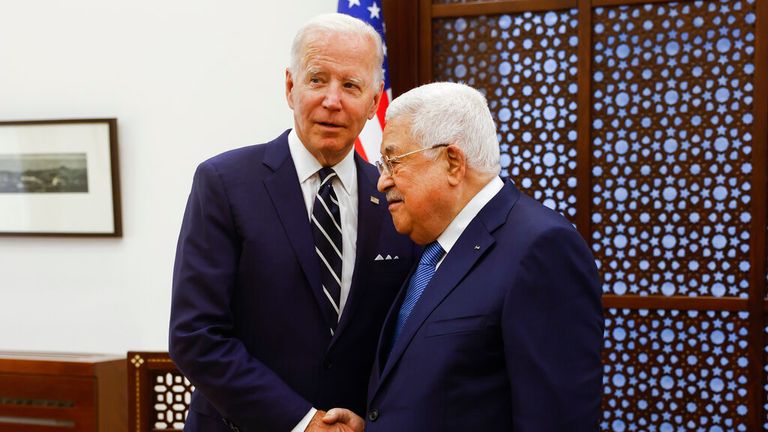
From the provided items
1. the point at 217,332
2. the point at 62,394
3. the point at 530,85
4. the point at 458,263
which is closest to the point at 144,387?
the point at 62,394

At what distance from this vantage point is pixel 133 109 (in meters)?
3.77

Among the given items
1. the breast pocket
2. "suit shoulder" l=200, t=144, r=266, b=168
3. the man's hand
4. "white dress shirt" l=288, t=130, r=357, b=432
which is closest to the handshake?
the man's hand

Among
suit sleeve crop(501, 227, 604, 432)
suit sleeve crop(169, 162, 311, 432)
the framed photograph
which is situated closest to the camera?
suit sleeve crop(501, 227, 604, 432)

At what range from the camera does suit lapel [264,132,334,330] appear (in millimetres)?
1681

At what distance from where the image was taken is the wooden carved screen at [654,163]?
3.10 meters

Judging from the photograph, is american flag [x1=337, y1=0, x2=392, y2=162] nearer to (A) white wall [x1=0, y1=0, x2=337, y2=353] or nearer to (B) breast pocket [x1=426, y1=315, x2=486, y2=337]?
(A) white wall [x1=0, y1=0, x2=337, y2=353]

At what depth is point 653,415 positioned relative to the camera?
326 centimetres

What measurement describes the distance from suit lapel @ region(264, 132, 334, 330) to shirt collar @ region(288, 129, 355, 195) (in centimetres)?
2

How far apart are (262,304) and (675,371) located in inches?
90.7

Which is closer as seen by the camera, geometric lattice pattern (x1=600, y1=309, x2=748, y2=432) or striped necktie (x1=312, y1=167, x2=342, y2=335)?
striped necktie (x1=312, y1=167, x2=342, y2=335)

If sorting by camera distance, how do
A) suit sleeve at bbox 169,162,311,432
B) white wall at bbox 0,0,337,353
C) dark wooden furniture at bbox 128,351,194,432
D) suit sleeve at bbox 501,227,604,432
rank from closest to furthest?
1. suit sleeve at bbox 501,227,604,432
2. suit sleeve at bbox 169,162,311,432
3. dark wooden furniture at bbox 128,351,194,432
4. white wall at bbox 0,0,337,353

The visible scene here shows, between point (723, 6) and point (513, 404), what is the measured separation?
249cm

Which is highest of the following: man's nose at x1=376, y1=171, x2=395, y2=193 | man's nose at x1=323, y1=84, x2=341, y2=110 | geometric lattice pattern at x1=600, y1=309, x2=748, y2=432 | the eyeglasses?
man's nose at x1=323, y1=84, x2=341, y2=110

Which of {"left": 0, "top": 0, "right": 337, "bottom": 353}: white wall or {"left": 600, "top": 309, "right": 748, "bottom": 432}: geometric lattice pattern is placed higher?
{"left": 0, "top": 0, "right": 337, "bottom": 353}: white wall
